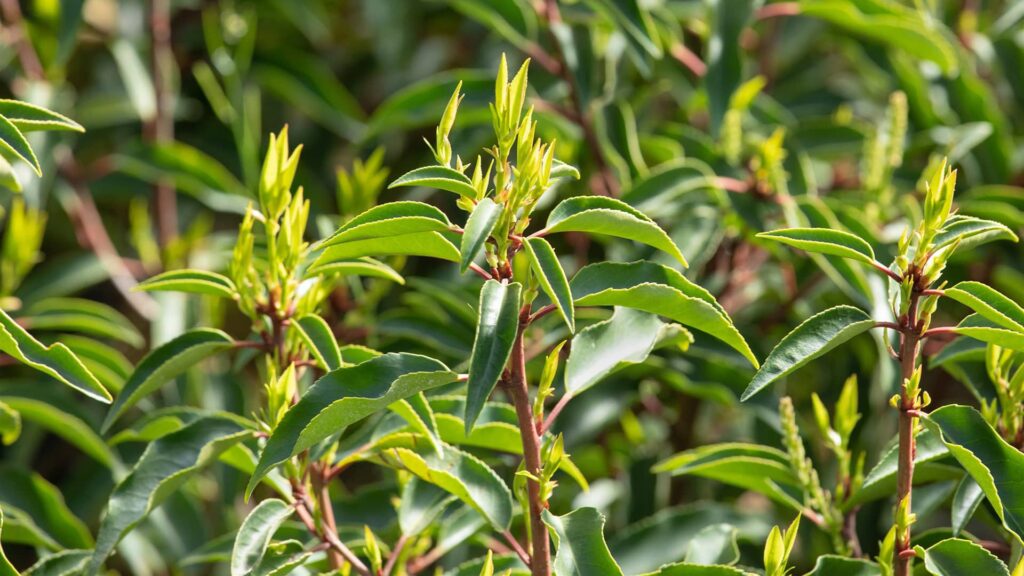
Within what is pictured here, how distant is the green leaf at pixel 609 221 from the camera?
74cm

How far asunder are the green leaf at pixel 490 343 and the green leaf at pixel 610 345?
135 millimetres

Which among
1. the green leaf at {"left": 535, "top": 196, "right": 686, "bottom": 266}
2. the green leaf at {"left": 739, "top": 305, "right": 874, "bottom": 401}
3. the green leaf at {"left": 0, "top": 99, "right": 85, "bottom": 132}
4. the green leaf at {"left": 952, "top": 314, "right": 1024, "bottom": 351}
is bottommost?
the green leaf at {"left": 952, "top": 314, "right": 1024, "bottom": 351}

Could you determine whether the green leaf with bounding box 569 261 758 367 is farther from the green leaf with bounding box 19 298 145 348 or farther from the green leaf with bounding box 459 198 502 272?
the green leaf with bounding box 19 298 145 348

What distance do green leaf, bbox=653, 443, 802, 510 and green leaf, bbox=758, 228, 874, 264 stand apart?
0.22 m

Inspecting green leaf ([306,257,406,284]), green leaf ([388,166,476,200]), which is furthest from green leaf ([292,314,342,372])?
green leaf ([388,166,476,200])

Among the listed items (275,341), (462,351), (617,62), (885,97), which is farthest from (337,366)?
(885,97)

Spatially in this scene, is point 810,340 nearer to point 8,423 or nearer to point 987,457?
point 987,457

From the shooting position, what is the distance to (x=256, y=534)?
2.65 feet

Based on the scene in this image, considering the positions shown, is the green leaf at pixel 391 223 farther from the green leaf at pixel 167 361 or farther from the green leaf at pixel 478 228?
the green leaf at pixel 167 361

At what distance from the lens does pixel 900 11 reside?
1.36 m

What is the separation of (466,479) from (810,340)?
0.27 m

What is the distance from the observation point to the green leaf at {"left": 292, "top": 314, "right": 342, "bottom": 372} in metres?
0.81

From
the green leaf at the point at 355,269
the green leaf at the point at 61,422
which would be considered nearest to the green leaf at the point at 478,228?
the green leaf at the point at 355,269

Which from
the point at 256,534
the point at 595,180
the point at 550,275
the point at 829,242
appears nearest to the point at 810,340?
the point at 829,242
